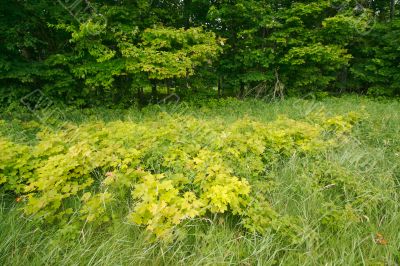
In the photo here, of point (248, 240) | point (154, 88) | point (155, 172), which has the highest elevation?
point (154, 88)

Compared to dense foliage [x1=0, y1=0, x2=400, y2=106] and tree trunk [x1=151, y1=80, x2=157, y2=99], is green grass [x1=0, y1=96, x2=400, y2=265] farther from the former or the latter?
tree trunk [x1=151, y1=80, x2=157, y2=99]

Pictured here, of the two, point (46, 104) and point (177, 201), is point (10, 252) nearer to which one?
point (177, 201)

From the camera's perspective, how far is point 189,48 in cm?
705

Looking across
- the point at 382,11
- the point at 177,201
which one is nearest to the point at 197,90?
the point at 177,201

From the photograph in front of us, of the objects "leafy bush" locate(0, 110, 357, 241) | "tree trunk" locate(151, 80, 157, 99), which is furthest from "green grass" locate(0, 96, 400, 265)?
"tree trunk" locate(151, 80, 157, 99)

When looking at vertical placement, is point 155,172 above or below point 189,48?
below

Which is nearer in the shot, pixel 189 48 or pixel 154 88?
Result: pixel 189 48

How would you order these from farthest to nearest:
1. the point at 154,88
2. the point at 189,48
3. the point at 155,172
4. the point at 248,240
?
the point at 154,88 < the point at 189,48 < the point at 155,172 < the point at 248,240

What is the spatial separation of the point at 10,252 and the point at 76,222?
1.61ft

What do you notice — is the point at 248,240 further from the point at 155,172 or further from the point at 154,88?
the point at 154,88

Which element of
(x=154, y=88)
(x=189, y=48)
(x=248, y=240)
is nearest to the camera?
(x=248, y=240)

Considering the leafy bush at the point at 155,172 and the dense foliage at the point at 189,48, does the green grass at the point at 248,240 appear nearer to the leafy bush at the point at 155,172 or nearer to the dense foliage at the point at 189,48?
the leafy bush at the point at 155,172

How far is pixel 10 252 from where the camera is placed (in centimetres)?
216

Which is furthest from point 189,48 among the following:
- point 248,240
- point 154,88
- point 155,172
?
point 248,240
